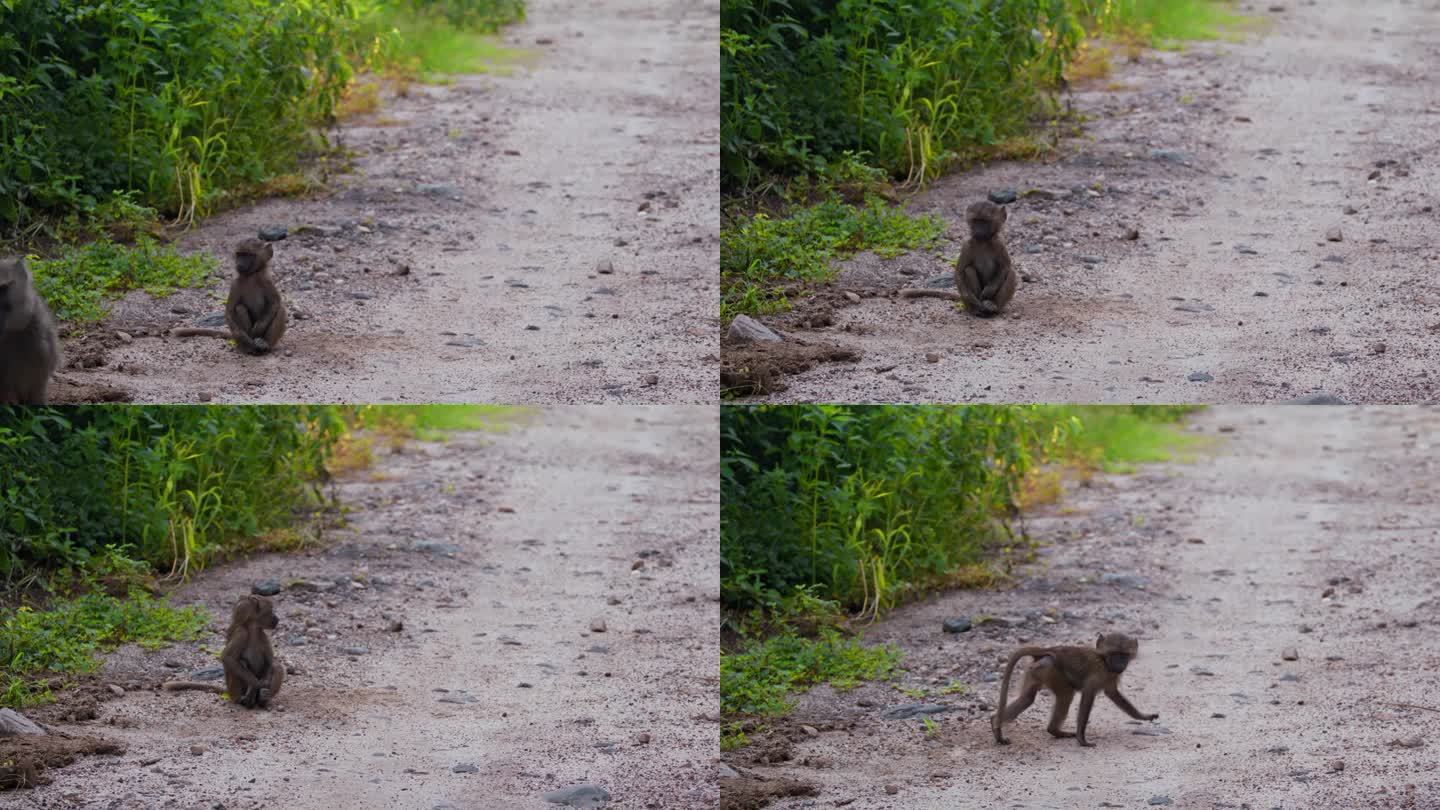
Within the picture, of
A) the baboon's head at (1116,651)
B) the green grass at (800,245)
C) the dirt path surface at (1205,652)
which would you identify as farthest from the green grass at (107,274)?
the baboon's head at (1116,651)

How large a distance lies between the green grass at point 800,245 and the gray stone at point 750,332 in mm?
150

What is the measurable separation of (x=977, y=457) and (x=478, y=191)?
123 inches

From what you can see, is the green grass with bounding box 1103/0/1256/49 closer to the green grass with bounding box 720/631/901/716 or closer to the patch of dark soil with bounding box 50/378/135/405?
the green grass with bounding box 720/631/901/716

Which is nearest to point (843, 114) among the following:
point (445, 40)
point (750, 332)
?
point (750, 332)

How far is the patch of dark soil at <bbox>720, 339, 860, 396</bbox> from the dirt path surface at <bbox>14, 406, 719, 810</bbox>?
1471 millimetres

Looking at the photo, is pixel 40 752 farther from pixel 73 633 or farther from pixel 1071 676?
pixel 1071 676

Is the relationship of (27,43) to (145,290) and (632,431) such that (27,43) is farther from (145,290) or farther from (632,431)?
(632,431)

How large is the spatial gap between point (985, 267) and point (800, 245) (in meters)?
0.86

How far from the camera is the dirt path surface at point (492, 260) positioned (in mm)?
7512

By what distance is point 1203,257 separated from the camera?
8188 mm

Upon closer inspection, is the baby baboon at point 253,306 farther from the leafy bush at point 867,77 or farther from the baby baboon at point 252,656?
the leafy bush at point 867,77

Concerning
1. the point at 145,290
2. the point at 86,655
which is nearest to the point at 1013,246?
the point at 145,290

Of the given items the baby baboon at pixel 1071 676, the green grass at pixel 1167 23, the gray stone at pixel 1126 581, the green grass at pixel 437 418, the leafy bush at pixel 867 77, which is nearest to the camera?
the baby baboon at pixel 1071 676

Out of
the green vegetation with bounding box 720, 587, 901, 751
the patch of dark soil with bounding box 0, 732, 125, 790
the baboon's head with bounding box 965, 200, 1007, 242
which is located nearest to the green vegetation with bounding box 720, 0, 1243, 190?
the baboon's head with bounding box 965, 200, 1007, 242
